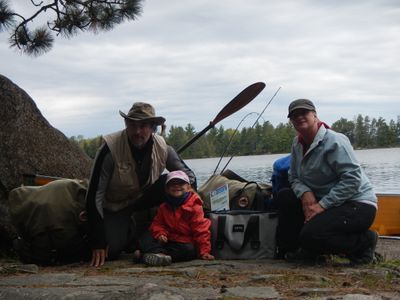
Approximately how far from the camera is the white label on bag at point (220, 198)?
5.21 m

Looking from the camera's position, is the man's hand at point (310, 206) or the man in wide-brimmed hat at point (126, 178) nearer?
the man's hand at point (310, 206)

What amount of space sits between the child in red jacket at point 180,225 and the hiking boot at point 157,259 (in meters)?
0.17

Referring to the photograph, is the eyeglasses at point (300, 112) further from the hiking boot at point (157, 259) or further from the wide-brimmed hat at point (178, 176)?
the hiking boot at point (157, 259)

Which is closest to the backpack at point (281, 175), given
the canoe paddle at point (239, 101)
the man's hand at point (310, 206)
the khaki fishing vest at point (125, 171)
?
the man's hand at point (310, 206)

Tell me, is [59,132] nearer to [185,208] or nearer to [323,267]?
[185,208]

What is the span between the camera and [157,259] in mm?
4246

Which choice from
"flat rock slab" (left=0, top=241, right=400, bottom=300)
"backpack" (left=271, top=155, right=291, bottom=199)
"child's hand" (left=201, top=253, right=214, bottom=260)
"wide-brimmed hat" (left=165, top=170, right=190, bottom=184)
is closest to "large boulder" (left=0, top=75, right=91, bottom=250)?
"flat rock slab" (left=0, top=241, right=400, bottom=300)

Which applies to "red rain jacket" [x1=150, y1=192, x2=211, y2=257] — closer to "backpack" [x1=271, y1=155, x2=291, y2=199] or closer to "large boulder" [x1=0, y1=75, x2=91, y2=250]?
"backpack" [x1=271, y1=155, x2=291, y2=199]

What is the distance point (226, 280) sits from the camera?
11.8 ft

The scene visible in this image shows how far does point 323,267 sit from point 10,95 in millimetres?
3639

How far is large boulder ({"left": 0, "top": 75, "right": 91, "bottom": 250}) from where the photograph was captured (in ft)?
18.1

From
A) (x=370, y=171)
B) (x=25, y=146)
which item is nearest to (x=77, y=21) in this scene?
(x=25, y=146)

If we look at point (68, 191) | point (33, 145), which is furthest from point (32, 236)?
point (33, 145)

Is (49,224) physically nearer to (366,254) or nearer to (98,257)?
(98,257)
